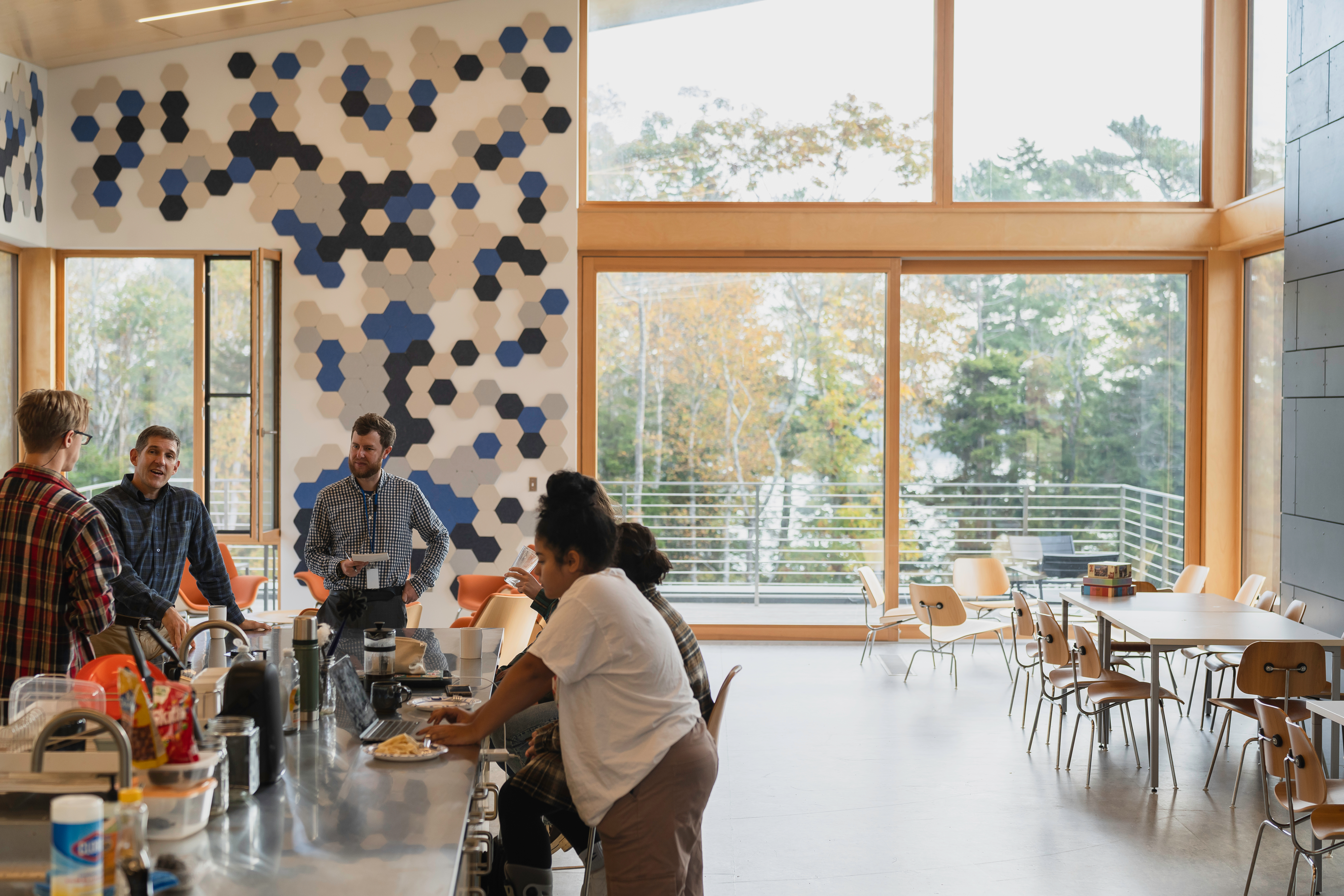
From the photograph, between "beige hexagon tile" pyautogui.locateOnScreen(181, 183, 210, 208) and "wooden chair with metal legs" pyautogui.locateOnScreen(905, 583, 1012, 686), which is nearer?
"wooden chair with metal legs" pyautogui.locateOnScreen(905, 583, 1012, 686)

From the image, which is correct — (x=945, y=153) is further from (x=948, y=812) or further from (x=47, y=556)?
(x=47, y=556)

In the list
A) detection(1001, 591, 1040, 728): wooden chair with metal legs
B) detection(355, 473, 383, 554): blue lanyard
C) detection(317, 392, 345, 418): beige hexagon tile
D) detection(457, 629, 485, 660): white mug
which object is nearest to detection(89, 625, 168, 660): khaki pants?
detection(355, 473, 383, 554): blue lanyard

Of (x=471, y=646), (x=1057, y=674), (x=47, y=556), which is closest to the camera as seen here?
(x=47, y=556)

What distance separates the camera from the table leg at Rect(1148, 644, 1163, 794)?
Answer: 13.0 ft

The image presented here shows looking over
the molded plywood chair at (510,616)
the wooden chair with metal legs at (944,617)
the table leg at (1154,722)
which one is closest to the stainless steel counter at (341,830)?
the molded plywood chair at (510,616)

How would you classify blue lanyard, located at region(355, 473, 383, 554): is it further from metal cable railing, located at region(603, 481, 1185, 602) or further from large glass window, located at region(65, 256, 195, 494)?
metal cable railing, located at region(603, 481, 1185, 602)

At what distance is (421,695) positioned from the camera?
2674mm

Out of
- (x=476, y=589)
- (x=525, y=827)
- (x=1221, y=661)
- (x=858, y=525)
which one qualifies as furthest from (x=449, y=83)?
(x=1221, y=661)

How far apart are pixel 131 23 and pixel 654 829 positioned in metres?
5.60

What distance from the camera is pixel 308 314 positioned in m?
6.43

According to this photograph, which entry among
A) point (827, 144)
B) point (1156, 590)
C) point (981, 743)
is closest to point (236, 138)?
point (827, 144)

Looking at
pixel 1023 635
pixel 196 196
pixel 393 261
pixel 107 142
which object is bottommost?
pixel 1023 635

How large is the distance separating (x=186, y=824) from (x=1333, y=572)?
5.10m

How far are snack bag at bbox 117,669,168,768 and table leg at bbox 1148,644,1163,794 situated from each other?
11.4 feet
